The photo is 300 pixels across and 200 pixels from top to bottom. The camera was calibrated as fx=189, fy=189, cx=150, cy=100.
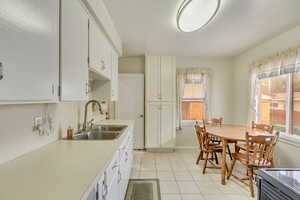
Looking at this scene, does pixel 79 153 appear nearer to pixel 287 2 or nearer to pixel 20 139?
pixel 20 139

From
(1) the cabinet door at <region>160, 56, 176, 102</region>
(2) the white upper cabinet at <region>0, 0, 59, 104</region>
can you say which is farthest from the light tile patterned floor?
(2) the white upper cabinet at <region>0, 0, 59, 104</region>

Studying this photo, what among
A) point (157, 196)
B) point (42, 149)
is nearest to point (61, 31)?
point (42, 149)

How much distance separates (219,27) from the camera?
2.94 metres

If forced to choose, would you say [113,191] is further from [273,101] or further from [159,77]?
[159,77]

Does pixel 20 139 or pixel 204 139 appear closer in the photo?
pixel 20 139

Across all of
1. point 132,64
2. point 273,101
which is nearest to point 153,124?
point 132,64

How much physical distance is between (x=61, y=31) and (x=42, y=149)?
3.00 ft

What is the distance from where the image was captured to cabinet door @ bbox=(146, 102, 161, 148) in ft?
15.3

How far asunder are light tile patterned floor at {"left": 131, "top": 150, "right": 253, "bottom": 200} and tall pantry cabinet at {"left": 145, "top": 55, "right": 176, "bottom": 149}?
1.92 ft

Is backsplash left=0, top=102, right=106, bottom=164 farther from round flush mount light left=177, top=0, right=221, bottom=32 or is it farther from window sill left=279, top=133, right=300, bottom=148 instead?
window sill left=279, top=133, right=300, bottom=148

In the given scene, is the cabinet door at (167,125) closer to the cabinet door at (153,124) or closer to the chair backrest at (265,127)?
the cabinet door at (153,124)

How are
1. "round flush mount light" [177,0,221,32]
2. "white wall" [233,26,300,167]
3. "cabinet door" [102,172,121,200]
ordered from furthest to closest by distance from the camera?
1. "white wall" [233,26,300,167]
2. "round flush mount light" [177,0,221,32]
3. "cabinet door" [102,172,121,200]

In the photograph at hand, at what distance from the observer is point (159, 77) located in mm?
4691

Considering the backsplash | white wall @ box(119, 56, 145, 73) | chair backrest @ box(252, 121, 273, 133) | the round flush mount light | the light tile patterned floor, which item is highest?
the round flush mount light
